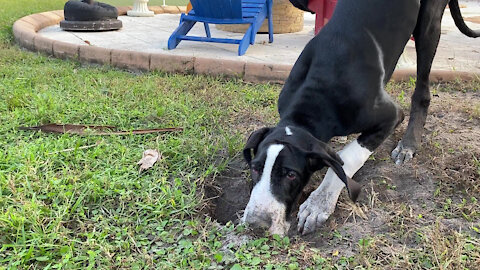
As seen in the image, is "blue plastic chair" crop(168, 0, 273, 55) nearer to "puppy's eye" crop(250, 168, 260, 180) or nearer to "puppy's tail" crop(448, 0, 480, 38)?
"puppy's tail" crop(448, 0, 480, 38)

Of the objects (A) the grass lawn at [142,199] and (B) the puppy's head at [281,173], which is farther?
(B) the puppy's head at [281,173]

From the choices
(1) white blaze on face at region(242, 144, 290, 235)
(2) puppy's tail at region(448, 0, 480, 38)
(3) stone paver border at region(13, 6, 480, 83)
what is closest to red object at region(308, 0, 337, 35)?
(3) stone paver border at region(13, 6, 480, 83)

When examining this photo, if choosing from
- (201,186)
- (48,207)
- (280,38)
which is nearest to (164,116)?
(201,186)

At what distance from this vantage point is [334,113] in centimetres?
258

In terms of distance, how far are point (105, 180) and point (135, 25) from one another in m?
5.73

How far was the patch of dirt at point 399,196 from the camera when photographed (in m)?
2.25

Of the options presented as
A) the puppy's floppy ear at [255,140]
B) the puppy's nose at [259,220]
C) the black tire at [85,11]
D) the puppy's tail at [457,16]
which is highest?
the puppy's tail at [457,16]

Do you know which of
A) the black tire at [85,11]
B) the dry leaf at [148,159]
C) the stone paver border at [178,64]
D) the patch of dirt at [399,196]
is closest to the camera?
the patch of dirt at [399,196]

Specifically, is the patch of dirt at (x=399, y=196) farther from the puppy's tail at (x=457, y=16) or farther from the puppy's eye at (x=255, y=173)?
the puppy's tail at (x=457, y=16)

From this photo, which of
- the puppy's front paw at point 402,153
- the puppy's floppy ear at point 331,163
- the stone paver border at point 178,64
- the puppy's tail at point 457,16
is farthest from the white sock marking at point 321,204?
the stone paver border at point 178,64

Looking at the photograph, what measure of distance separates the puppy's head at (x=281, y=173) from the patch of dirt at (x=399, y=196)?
223 millimetres

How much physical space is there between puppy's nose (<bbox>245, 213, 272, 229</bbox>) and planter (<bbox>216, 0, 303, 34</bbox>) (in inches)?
204

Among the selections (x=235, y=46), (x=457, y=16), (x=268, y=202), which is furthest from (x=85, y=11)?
(x=268, y=202)

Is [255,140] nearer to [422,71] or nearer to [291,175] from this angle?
[291,175]
